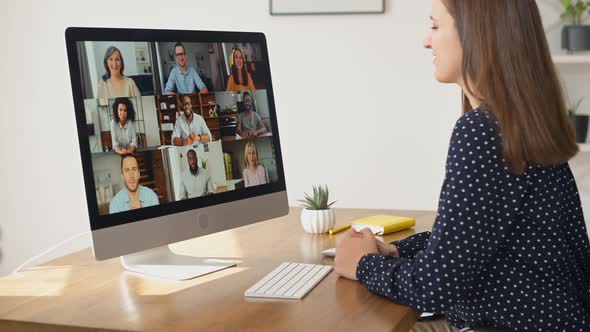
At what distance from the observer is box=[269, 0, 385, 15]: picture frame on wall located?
3.29 metres

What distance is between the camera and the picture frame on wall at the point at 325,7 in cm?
329

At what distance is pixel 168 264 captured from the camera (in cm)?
176

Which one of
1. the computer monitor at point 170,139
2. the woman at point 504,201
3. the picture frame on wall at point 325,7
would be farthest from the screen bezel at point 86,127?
the picture frame on wall at point 325,7

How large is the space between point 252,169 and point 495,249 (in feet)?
2.43

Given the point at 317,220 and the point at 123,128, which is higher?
the point at 123,128

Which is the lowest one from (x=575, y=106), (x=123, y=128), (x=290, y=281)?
(x=290, y=281)

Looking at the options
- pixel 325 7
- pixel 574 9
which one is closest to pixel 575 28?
pixel 574 9

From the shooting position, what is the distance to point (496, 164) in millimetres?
1368

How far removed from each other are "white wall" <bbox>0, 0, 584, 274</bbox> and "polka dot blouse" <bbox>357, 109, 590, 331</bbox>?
1845 mm

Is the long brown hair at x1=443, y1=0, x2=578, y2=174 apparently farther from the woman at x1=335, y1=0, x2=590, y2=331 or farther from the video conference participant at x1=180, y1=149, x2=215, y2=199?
the video conference participant at x1=180, y1=149, x2=215, y2=199

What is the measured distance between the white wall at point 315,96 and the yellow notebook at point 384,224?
117cm

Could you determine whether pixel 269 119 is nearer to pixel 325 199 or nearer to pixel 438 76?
pixel 325 199

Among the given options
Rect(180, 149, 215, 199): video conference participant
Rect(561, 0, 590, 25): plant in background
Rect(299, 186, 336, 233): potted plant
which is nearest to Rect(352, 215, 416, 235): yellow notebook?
Rect(299, 186, 336, 233): potted plant

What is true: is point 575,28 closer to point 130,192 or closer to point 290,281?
point 290,281
